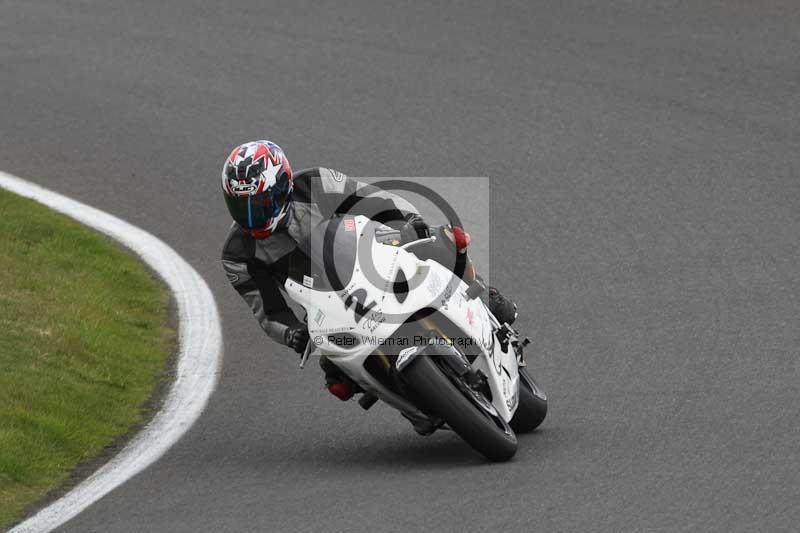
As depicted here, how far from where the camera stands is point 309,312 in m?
7.43

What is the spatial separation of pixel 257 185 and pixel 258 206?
0.13 meters

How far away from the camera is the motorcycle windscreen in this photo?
737 centimetres

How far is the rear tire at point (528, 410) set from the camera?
313 inches

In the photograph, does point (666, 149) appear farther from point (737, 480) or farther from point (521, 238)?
point (737, 480)

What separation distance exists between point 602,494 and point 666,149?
6.89 meters

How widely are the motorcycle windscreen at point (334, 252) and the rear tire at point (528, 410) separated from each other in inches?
53.3

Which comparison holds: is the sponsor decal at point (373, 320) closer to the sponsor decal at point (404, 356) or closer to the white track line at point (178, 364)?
the sponsor decal at point (404, 356)

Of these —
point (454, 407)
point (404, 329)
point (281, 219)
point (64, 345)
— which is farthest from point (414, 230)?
point (64, 345)

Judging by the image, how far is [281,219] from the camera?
7.67m

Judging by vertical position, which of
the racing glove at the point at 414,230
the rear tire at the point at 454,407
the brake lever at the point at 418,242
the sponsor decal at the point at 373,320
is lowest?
the rear tire at the point at 454,407

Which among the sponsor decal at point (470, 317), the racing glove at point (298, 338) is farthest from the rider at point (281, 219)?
the sponsor decal at point (470, 317)

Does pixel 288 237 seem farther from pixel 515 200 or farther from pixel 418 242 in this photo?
pixel 515 200

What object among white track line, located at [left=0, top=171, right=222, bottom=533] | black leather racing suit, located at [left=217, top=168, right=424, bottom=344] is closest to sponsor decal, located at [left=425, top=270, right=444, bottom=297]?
black leather racing suit, located at [left=217, top=168, right=424, bottom=344]

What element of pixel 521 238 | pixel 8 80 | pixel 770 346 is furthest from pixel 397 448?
pixel 8 80
